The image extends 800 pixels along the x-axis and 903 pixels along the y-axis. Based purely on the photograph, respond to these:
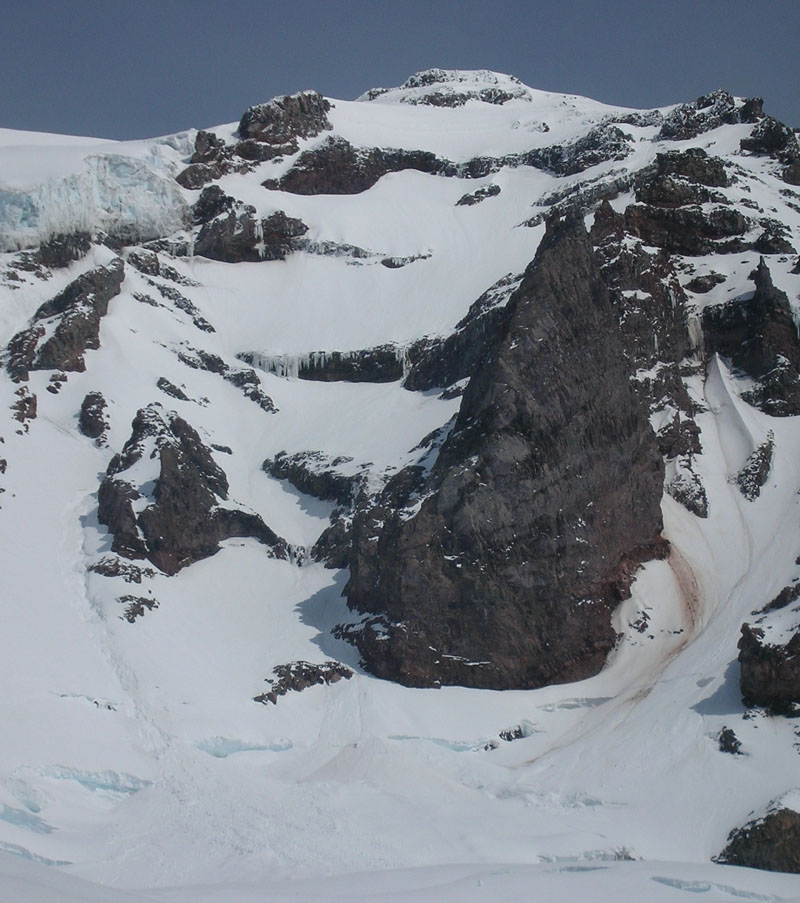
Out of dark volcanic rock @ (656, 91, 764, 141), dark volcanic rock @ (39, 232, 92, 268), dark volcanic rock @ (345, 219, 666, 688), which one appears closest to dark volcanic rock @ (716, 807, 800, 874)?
dark volcanic rock @ (345, 219, 666, 688)

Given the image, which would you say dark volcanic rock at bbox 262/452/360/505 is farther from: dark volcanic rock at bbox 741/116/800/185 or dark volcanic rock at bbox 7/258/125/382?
dark volcanic rock at bbox 741/116/800/185

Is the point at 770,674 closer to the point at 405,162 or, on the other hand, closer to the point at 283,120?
the point at 405,162

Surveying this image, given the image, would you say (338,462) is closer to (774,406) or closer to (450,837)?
(774,406)

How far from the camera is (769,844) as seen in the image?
32125mm

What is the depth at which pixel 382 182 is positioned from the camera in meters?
91.3

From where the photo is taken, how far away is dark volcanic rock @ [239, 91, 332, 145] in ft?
300

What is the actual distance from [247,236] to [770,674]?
5388 cm

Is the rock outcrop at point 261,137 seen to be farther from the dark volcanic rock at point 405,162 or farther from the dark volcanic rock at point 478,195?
the dark volcanic rock at point 478,195

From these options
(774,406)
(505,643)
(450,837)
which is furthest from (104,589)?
(774,406)

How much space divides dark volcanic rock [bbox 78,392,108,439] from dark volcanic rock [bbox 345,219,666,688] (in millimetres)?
17008

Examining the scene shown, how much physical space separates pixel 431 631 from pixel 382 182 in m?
55.7

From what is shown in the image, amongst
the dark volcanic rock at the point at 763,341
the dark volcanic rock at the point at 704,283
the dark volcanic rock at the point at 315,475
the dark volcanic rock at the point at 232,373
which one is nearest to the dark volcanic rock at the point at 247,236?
the dark volcanic rock at the point at 232,373

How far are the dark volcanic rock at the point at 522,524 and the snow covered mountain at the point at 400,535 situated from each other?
0.51 feet

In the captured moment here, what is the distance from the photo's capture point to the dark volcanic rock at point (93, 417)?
57375 millimetres
